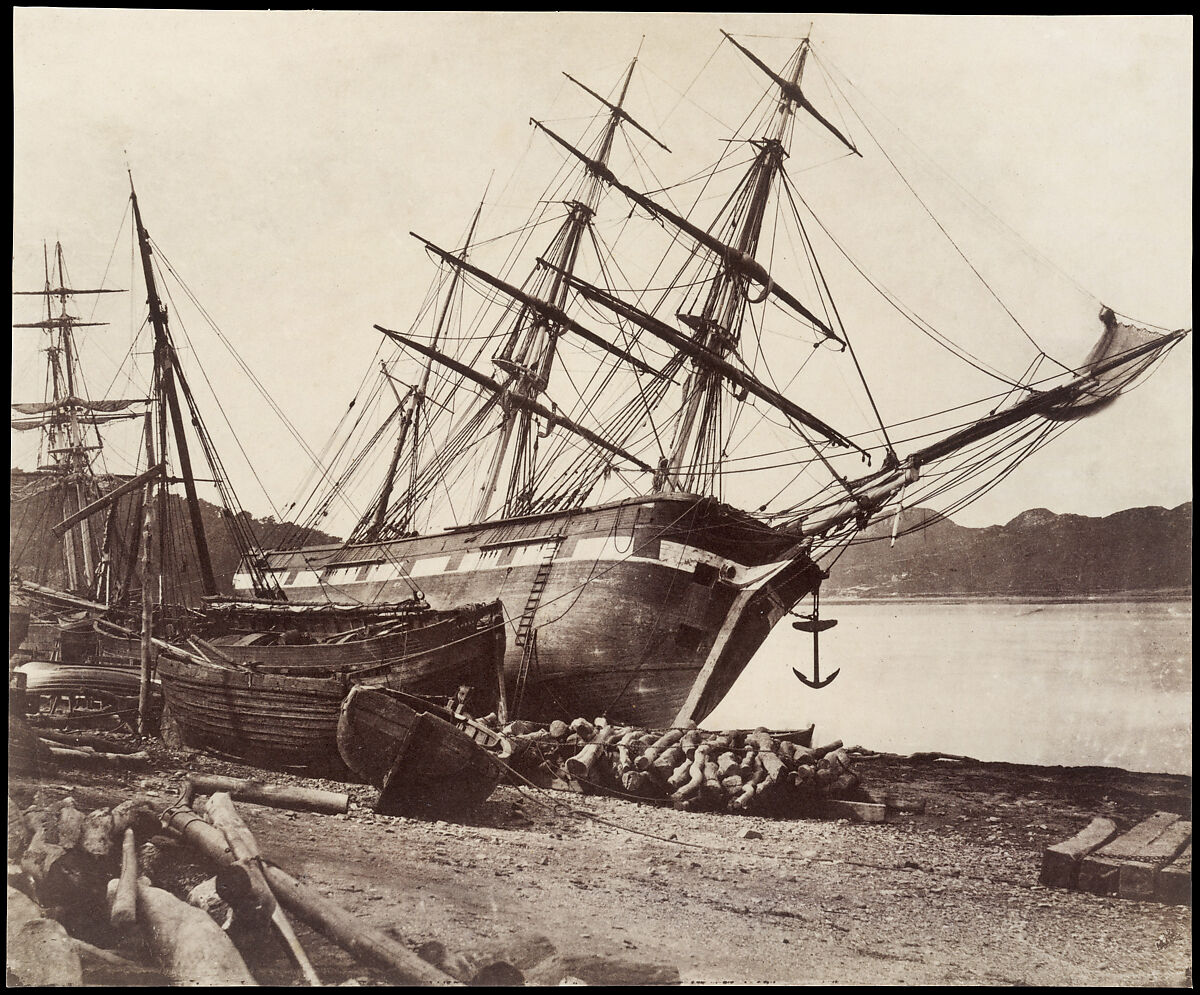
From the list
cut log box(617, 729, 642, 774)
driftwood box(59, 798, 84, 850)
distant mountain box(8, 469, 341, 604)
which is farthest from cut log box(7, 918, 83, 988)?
cut log box(617, 729, 642, 774)

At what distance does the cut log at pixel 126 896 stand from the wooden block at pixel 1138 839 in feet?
23.8

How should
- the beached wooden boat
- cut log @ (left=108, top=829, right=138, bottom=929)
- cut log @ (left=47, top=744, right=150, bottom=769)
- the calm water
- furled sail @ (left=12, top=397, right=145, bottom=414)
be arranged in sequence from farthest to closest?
furled sail @ (left=12, top=397, right=145, bottom=414) → cut log @ (left=47, top=744, right=150, bottom=769) → the calm water → the beached wooden boat → cut log @ (left=108, top=829, right=138, bottom=929)

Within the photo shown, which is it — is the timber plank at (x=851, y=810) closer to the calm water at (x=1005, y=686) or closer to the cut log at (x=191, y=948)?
the calm water at (x=1005, y=686)

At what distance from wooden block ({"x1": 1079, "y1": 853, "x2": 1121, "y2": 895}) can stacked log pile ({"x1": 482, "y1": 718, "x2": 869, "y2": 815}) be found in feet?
6.57

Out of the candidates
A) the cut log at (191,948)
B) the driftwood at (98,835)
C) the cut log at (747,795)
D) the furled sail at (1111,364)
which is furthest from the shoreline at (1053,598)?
the driftwood at (98,835)

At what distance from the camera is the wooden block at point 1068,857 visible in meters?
6.62

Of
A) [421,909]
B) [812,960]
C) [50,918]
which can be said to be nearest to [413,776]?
[421,909]

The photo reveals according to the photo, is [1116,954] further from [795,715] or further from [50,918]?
[50,918]

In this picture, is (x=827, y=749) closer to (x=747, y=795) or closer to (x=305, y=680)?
(x=747, y=795)

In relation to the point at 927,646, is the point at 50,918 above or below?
below

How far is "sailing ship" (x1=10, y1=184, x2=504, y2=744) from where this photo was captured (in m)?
8.67

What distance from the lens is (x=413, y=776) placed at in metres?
7.39

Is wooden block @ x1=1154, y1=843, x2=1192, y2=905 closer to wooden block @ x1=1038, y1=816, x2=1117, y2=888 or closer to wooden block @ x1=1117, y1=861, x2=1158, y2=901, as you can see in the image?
wooden block @ x1=1117, y1=861, x2=1158, y2=901

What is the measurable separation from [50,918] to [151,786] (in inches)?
46.3
